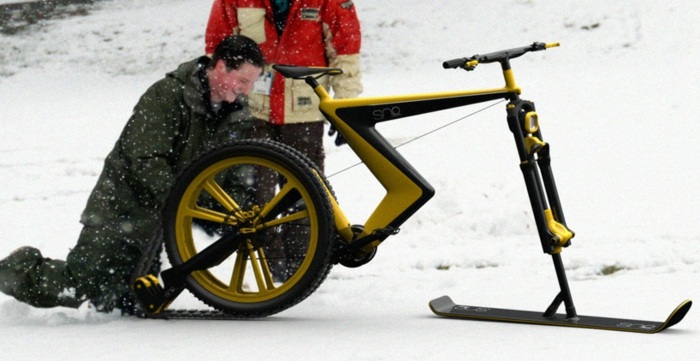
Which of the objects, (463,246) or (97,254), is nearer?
(97,254)

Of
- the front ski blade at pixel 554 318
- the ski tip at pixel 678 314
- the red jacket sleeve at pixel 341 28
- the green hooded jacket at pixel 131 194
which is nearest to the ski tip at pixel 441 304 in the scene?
the front ski blade at pixel 554 318

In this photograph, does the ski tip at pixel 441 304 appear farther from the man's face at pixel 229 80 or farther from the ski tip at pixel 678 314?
the man's face at pixel 229 80

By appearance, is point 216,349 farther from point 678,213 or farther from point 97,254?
point 678,213

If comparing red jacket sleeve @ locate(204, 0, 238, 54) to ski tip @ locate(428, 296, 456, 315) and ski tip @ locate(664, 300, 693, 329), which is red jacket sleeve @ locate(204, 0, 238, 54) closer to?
ski tip @ locate(428, 296, 456, 315)

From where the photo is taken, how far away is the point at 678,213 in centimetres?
694

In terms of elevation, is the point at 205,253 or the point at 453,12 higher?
the point at 205,253

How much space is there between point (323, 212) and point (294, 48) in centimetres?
159

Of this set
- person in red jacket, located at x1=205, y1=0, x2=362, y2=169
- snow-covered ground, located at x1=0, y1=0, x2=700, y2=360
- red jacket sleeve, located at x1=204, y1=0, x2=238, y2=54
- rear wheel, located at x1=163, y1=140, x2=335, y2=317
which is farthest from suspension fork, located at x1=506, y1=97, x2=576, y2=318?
red jacket sleeve, located at x1=204, y1=0, x2=238, y2=54

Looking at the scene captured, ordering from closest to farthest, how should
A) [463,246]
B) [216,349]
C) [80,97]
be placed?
[216,349] → [463,246] → [80,97]

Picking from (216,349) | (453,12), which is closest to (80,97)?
(453,12)

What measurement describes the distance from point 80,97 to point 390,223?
876 cm

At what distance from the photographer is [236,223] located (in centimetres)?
462

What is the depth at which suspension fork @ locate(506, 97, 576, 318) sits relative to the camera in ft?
14.1

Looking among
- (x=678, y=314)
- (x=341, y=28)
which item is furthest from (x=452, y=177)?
(x=678, y=314)
